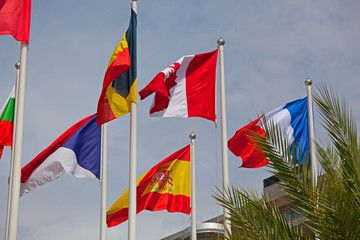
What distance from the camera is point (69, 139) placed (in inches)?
662

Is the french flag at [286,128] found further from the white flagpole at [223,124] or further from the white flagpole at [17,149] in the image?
the white flagpole at [17,149]

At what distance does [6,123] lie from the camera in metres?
17.5

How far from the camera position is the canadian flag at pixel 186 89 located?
50.7 feet

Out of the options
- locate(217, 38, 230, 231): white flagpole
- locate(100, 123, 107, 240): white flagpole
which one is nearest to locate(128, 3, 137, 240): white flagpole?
locate(217, 38, 230, 231): white flagpole

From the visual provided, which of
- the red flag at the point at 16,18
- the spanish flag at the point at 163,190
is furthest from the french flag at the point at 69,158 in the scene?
the red flag at the point at 16,18

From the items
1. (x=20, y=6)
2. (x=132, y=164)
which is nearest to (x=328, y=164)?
(x=132, y=164)

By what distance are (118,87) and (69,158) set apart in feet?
10.7

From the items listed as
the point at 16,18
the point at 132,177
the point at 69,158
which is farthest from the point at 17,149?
the point at 69,158

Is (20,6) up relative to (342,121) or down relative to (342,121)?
up

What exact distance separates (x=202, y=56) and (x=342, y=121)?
955cm

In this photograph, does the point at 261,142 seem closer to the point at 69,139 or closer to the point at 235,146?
the point at 235,146

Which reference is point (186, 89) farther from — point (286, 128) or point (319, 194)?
point (319, 194)

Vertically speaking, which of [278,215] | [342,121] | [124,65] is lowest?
[278,215]

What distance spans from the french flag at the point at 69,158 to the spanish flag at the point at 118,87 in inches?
108
